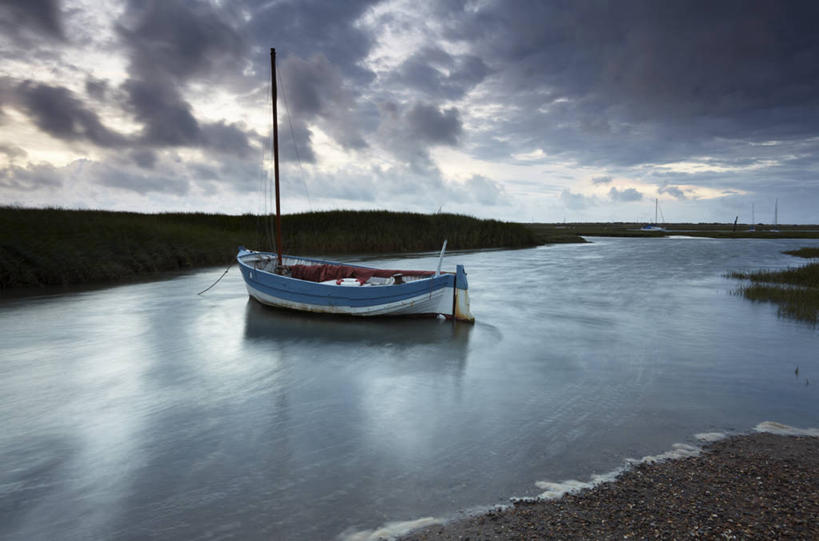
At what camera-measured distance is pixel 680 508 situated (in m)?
4.11

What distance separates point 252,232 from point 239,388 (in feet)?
115

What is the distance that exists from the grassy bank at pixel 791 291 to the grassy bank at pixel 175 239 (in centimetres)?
2660

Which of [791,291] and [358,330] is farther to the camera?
[791,291]

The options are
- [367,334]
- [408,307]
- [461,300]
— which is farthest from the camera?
[461,300]

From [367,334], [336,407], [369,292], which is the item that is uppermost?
[369,292]

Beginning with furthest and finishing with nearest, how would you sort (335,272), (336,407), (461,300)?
(335,272)
(461,300)
(336,407)

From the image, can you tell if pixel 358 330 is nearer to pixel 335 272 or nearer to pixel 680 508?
pixel 335 272

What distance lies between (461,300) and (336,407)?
22.5 ft

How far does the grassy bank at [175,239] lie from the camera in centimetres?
1958

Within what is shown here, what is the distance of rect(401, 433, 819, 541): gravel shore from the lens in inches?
148

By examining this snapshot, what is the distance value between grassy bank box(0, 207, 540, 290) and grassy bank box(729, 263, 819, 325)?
26600 millimetres

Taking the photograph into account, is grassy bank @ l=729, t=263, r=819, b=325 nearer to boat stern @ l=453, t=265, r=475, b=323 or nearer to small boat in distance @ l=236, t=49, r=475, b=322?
boat stern @ l=453, t=265, r=475, b=323

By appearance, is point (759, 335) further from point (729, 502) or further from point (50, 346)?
point (50, 346)

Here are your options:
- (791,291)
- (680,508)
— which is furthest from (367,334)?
(791,291)
